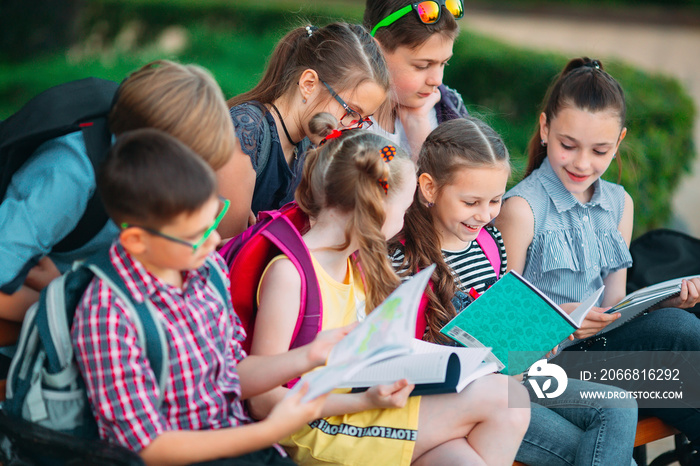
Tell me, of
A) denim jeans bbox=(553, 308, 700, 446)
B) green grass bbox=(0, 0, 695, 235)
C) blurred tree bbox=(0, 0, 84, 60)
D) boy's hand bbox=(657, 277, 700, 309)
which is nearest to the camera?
denim jeans bbox=(553, 308, 700, 446)

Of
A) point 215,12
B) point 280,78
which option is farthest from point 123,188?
point 215,12

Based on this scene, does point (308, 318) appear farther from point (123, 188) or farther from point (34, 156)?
point (34, 156)

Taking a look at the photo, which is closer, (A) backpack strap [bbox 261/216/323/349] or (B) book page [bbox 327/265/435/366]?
(B) book page [bbox 327/265/435/366]

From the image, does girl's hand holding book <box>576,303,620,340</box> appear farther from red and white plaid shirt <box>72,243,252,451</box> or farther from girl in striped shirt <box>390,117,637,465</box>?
red and white plaid shirt <box>72,243,252,451</box>

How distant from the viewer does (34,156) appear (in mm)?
1832

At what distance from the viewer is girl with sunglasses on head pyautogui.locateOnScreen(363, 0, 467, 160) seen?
2.89 meters

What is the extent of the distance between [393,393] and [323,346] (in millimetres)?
265

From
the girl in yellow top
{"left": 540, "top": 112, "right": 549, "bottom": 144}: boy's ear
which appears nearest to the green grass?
{"left": 540, "top": 112, "right": 549, "bottom": 144}: boy's ear

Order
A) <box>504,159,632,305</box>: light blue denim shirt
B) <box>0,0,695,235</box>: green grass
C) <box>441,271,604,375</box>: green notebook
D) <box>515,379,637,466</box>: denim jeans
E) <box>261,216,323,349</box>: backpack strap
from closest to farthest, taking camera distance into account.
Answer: <box>261,216,323,349</box>: backpack strap
<box>441,271,604,375</box>: green notebook
<box>515,379,637,466</box>: denim jeans
<box>504,159,632,305</box>: light blue denim shirt
<box>0,0,695,235</box>: green grass

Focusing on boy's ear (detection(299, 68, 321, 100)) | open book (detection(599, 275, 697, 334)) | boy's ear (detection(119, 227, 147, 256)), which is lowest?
boy's ear (detection(119, 227, 147, 256))

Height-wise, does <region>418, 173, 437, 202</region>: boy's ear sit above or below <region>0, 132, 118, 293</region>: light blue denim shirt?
above

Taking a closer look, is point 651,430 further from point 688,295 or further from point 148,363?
point 148,363

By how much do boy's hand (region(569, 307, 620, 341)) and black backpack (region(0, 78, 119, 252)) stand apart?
169cm

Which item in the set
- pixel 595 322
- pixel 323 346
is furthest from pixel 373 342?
pixel 595 322
